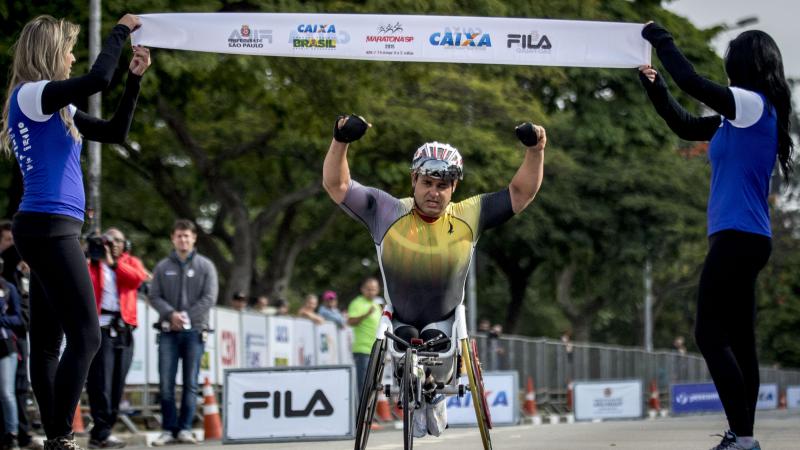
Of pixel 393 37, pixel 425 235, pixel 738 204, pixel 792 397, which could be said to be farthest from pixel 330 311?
pixel 792 397

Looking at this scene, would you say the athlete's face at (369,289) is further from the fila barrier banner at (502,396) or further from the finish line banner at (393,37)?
the finish line banner at (393,37)

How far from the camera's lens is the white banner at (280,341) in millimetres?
21734

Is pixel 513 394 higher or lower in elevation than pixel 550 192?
lower

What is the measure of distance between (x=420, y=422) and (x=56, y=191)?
7.47 ft

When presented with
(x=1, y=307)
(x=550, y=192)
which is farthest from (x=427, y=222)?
(x=550, y=192)

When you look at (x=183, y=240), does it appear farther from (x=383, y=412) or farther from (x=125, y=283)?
(x=383, y=412)

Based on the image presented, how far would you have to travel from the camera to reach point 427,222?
28.2 feet

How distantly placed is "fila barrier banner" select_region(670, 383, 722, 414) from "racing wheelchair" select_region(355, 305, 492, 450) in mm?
27925

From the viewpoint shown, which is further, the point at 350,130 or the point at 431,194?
the point at 431,194

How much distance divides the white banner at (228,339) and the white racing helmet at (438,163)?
1145cm

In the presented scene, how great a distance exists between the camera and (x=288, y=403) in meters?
14.5

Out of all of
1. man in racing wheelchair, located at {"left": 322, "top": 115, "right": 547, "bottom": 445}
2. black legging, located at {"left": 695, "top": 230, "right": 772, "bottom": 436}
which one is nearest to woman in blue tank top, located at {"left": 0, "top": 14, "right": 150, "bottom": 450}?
man in racing wheelchair, located at {"left": 322, "top": 115, "right": 547, "bottom": 445}

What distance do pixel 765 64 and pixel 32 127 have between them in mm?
3890

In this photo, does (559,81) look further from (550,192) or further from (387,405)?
(387,405)
